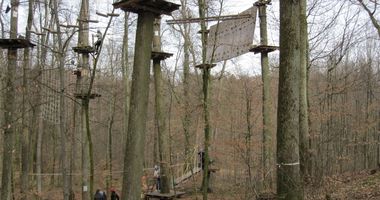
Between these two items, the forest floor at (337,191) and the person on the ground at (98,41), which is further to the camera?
the forest floor at (337,191)

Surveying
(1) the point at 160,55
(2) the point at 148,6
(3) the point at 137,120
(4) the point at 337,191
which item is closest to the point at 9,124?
(3) the point at 137,120

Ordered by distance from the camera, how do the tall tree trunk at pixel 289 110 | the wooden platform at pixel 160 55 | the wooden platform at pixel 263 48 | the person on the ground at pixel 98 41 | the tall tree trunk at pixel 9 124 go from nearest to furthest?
1. the tall tree trunk at pixel 289 110
2. the person on the ground at pixel 98 41
3. the tall tree trunk at pixel 9 124
4. the wooden platform at pixel 263 48
5. the wooden platform at pixel 160 55

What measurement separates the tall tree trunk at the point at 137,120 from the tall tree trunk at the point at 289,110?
6.14 feet

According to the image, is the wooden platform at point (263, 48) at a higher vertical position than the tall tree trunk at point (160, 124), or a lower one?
higher

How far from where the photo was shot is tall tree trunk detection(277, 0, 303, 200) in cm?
464

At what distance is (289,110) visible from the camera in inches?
183

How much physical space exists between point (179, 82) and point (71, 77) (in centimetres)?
1121

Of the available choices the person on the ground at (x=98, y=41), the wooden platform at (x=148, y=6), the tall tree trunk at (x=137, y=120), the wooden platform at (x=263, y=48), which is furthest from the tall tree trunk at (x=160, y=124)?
the tall tree trunk at (x=137, y=120)

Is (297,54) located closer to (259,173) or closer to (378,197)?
(259,173)

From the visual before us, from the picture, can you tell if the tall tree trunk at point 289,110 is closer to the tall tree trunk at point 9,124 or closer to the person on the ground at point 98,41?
the person on the ground at point 98,41

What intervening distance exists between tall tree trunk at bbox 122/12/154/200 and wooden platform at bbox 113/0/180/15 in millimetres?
286

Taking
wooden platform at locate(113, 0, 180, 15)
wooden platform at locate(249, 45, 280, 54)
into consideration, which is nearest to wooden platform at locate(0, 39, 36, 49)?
wooden platform at locate(113, 0, 180, 15)

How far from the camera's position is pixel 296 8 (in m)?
4.75

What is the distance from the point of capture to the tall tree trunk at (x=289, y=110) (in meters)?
4.64
